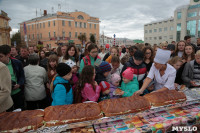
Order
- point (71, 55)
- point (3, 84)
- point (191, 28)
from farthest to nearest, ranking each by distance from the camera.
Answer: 1. point (191, 28)
2. point (71, 55)
3. point (3, 84)

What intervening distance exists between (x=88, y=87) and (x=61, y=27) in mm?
41127

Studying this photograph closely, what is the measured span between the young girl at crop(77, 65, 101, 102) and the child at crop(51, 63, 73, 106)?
25cm

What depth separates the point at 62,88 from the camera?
197 cm

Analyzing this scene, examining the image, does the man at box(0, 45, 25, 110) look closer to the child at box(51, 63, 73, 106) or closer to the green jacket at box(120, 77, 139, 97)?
the child at box(51, 63, 73, 106)

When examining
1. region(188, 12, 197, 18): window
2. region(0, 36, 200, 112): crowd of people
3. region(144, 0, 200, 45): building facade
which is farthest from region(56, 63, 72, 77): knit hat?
region(188, 12, 197, 18): window

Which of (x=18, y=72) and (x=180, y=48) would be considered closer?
(x=18, y=72)

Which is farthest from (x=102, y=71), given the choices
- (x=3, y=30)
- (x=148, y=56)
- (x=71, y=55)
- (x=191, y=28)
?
(x=191, y=28)

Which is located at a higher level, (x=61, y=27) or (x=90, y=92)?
(x=61, y=27)

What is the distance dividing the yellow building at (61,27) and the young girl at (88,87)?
37.9 m

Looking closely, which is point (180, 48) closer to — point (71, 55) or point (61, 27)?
point (71, 55)

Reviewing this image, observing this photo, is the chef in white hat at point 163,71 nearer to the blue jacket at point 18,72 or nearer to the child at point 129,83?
the child at point 129,83

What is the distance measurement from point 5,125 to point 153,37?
60482mm

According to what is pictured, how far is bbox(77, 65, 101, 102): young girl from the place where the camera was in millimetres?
2150

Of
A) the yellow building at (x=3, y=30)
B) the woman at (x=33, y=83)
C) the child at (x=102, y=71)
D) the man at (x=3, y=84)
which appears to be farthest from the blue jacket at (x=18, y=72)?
the yellow building at (x=3, y=30)
